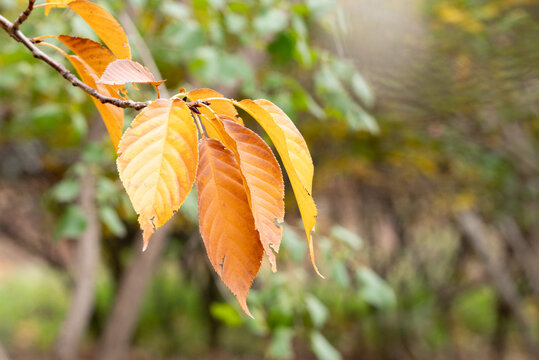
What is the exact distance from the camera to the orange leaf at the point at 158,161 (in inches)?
13.7

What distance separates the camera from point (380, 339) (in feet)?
17.8

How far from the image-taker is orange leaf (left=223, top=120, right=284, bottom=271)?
0.38 m

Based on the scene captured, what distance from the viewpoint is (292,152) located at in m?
0.40

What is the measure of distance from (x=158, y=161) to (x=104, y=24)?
0.63 ft

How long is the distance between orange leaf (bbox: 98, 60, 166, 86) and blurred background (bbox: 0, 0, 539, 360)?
2.86 ft

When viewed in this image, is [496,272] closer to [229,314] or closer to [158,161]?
[229,314]

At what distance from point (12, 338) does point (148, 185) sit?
654 centimetres

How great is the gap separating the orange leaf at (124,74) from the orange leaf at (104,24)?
0.22 ft

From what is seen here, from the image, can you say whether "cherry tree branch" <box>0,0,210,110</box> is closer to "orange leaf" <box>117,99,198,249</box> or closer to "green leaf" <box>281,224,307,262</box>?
"orange leaf" <box>117,99,198,249</box>

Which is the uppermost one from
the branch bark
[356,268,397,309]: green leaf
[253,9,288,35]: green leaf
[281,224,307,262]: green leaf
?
[253,9,288,35]: green leaf

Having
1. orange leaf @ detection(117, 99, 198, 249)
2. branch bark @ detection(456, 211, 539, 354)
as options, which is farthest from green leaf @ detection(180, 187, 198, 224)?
branch bark @ detection(456, 211, 539, 354)

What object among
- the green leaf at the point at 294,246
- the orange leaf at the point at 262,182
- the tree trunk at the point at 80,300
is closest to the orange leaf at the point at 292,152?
the orange leaf at the point at 262,182

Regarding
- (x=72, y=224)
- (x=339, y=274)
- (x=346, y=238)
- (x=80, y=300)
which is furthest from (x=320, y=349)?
(x=80, y=300)

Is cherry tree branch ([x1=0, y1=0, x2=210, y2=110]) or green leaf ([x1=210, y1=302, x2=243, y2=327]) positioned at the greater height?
cherry tree branch ([x1=0, y1=0, x2=210, y2=110])
